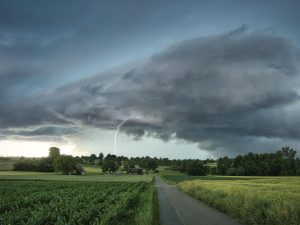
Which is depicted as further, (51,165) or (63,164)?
(51,165)

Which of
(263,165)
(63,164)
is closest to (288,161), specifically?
(263,165)

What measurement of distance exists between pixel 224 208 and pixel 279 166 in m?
147

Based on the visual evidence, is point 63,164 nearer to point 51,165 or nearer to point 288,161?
point 51,165

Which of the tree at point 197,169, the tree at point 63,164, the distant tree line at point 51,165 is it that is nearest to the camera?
the distant tree line at point 51,165

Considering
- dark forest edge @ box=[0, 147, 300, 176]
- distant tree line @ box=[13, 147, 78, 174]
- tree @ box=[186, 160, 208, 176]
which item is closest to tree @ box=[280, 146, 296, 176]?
dark forest edge @ box=[0, 147, 300, 176]

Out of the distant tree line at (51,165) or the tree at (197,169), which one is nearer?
the distant tree line at (51,165)

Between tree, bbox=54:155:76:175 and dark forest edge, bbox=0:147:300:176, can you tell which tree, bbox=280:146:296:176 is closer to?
dark forest edge, bbox=0:147:300:176

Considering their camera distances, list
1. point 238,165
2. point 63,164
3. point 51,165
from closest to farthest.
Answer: point 63,164 → point 51,165 → point 238,165

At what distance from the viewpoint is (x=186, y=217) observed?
23.3 metres

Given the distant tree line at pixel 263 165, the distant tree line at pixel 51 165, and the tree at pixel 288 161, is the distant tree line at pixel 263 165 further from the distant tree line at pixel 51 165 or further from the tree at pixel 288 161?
the distant tree line at pixel 51 165

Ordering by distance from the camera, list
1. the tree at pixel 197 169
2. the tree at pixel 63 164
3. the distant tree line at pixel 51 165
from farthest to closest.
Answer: the tree at pixel 197 169, the tree at pixel 63 164, the distant tree line at pixel 51 165

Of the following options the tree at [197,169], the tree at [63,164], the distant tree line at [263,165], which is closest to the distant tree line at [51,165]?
the tree at [63,164]

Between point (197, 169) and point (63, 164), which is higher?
point (63, 164)

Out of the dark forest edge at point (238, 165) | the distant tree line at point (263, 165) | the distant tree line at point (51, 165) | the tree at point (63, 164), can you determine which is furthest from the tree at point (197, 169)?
the tree at point (63, 164)
